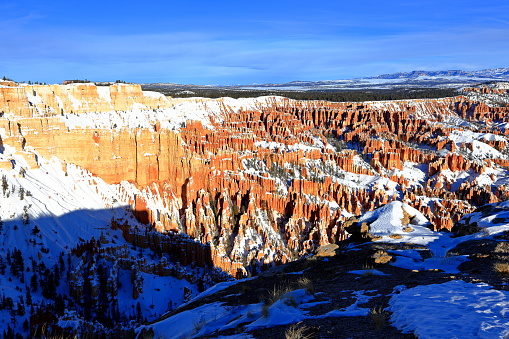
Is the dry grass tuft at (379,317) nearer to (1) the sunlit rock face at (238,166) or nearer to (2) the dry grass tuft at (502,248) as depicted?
(2) the dry grass tuft at (502,248)

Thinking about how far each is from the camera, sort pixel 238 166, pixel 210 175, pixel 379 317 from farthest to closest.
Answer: pixel 238 166 < pixel 210 175 < pixel 379 317

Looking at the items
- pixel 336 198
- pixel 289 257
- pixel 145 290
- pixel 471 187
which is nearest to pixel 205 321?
pixel 145 290

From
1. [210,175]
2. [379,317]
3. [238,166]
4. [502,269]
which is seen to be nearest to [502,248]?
[502,269]

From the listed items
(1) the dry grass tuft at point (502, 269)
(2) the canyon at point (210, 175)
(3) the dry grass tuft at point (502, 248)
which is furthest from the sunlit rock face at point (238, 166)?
(1) the dry grass tuft at point (502, 269)

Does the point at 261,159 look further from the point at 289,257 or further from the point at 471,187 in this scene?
the point at 471,187

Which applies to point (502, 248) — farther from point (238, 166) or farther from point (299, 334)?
point (238, 166)
